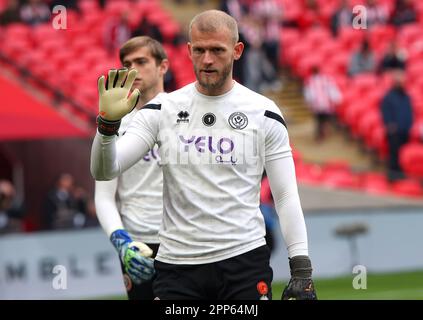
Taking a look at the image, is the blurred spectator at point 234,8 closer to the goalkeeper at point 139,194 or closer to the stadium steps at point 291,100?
the stadium steps at point 291,100

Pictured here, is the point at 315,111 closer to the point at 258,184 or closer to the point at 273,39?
the point at 273,39

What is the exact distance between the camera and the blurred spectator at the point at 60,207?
18422 millimetres

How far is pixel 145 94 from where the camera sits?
8.84m

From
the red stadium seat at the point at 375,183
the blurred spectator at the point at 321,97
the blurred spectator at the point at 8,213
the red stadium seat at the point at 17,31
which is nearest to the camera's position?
the blurred spectator at the point at 8,213

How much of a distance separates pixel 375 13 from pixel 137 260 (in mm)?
18981

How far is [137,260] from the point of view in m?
7.73

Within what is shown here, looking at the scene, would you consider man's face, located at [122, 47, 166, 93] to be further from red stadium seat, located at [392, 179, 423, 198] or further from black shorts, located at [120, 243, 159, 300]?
red stadium seat, located at [392, 179, 423, 198]

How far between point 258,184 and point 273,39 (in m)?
17.1

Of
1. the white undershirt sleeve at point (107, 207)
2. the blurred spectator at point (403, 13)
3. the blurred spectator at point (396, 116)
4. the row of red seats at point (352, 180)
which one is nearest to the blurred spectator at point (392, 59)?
the blurred spectator at point (396, 116)

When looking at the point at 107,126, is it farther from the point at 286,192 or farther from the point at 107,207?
the point at 107,207

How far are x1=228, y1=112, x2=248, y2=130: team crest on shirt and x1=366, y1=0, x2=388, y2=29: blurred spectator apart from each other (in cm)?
1855

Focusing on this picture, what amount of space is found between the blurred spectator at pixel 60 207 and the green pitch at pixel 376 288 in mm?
2199

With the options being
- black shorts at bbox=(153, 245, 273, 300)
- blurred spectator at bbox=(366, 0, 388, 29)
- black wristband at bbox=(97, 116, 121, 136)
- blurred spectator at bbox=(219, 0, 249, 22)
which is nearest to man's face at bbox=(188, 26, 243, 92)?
black wristband at bbox=(97, 116, 121, 136)
